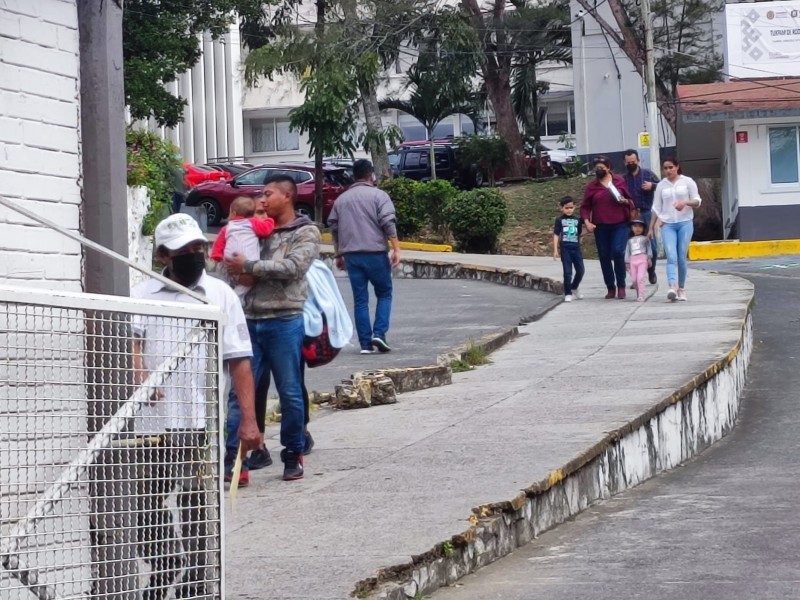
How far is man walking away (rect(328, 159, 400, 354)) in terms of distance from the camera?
11906 mm

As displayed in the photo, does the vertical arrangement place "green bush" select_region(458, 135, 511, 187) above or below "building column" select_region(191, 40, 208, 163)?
below

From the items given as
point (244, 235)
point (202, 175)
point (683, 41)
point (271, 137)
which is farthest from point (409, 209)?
point (271, 137)

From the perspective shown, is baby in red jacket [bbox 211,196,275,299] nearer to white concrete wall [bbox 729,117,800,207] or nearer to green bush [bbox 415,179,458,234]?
green bush [bbox 415,179,458,234]

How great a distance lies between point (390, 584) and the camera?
5.19 meters

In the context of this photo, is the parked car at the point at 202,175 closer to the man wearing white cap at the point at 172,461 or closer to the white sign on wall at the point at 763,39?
the white sign on wall at the point at 763,39

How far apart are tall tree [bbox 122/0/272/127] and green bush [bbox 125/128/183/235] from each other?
8.36 m

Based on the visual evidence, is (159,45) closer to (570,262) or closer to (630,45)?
(630,45)

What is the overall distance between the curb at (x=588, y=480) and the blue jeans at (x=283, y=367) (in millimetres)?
1322

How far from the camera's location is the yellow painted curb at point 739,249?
2619 cm

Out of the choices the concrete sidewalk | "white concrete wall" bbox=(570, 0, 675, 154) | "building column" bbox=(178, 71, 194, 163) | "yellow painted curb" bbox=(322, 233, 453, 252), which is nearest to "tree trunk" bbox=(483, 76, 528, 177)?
"white concrete wall" bbox=(570, 0, 675, 154)

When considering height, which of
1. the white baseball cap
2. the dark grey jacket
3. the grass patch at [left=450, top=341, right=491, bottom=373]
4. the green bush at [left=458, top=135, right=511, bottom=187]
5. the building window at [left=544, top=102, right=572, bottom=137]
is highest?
the building window at [left=544, top=102, right=572, bottom=137]

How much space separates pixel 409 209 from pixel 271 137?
33565 mm

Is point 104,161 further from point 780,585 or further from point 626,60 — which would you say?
point 626,60

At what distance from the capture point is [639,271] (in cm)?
1528
